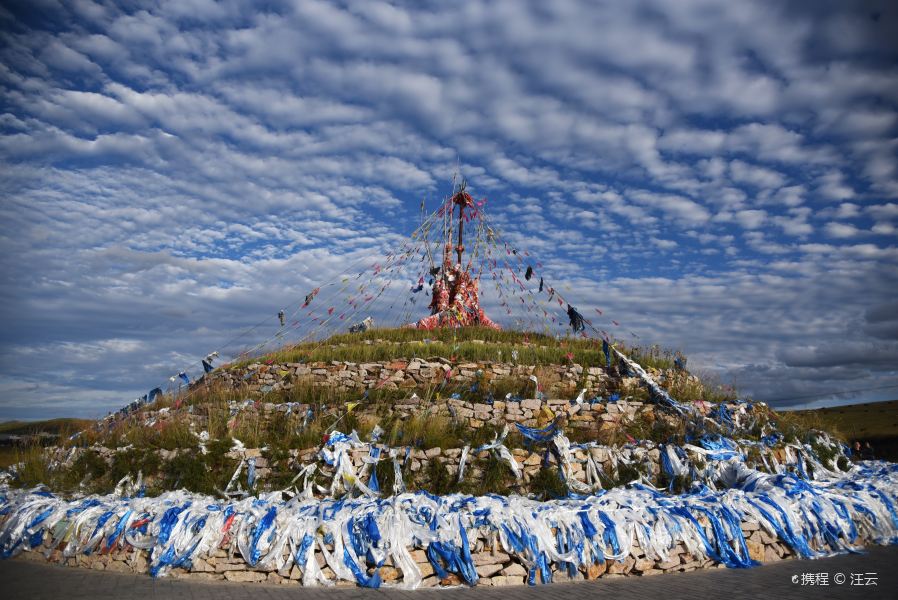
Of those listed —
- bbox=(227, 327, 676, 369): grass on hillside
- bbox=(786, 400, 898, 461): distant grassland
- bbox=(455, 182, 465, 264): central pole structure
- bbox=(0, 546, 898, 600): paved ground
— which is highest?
bbox=(455, 182, 465, 264): central pole structure

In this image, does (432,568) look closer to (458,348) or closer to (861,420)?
(458,348)

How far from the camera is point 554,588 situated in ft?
22.3

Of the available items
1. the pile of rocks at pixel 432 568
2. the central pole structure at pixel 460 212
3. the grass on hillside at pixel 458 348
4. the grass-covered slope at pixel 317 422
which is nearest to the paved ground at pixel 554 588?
the pile of rocks at pixel 432 568

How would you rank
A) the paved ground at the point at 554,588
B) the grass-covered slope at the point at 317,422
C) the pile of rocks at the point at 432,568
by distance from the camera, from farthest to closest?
1. the grass-covered slope at the point at 317,422
2. the pile of rocks at the point at 432,568
3. the paved ground at the point at 554,588

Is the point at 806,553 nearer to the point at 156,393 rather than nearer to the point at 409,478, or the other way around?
the point at 409,478

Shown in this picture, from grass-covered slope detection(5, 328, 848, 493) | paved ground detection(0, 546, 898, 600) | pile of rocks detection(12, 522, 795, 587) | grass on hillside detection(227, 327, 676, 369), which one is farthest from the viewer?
grass on hillside detection(227, 327, 676, 369)

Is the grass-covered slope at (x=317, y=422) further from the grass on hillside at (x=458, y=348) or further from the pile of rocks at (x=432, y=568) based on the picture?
the pile of rocks at (x=432, y=568)

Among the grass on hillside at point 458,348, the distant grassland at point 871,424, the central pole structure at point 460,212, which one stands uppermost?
the central pole structure at point 460,212

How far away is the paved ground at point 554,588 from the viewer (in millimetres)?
6371

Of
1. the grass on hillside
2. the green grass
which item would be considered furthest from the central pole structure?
the green grass

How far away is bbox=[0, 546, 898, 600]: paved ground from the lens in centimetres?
637

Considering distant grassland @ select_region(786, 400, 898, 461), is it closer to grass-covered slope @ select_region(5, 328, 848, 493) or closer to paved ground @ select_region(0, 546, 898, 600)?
grass-covered slope @ select_region(5, 328, 848, 493)

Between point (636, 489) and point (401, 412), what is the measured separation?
15.5 ft

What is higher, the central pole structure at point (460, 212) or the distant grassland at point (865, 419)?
the central pole structure at point (460, 212)
